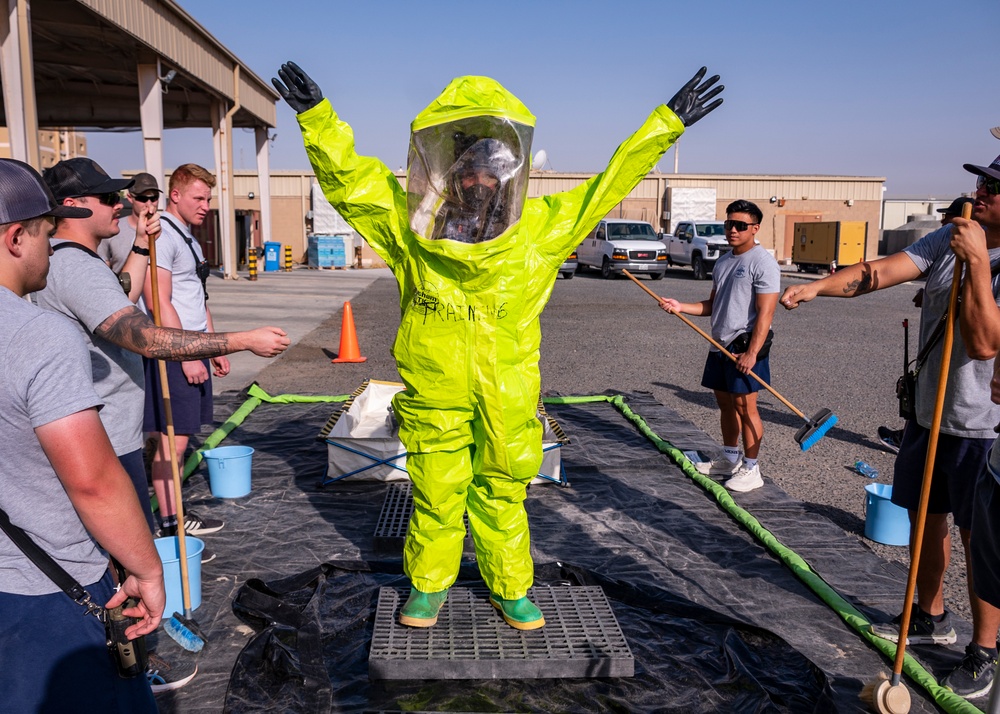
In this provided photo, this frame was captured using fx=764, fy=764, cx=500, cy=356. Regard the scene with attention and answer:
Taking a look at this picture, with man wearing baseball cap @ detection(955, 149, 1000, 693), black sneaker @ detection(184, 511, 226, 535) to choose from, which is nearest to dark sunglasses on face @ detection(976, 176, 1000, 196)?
man wearing baseball cap @ detection(955, 149, 1000, 693)

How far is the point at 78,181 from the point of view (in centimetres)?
280

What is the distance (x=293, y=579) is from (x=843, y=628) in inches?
97.9

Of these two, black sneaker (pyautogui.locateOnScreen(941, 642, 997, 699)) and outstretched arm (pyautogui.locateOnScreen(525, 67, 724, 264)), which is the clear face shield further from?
black sneaker (pyautogui.locateOnScreen(941, 642, 997, 699))

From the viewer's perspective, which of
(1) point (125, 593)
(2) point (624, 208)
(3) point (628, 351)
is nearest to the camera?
(1) point (125, 593)

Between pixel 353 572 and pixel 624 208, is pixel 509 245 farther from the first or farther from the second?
pixel 624 208

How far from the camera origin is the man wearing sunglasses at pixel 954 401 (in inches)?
107

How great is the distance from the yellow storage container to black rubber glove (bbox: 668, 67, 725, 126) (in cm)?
2158

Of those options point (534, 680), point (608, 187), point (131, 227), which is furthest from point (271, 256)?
point (534, 680)

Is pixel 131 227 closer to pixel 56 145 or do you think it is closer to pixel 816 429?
pixel 816 429

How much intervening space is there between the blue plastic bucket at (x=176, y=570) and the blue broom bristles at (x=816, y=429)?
10.6 ft

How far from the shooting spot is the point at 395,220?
303cm

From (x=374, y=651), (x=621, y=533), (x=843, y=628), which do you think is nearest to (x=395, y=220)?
(x=374, y=651)

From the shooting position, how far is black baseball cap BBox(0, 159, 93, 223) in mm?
1655

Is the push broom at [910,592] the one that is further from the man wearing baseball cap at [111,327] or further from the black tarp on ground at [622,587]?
the man wearing baseball cap at [111,327]
